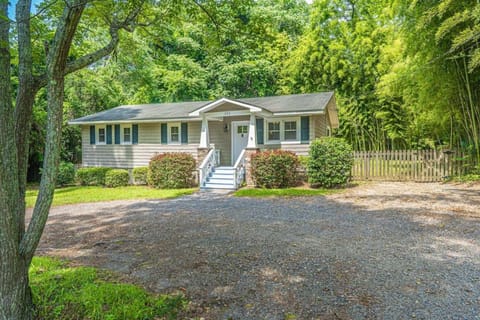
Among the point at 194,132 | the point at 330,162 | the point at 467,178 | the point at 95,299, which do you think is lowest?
the point at 95,299

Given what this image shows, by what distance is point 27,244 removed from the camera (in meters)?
2.68

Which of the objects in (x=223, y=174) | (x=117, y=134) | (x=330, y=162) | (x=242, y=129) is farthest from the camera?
(x=117, y=134)

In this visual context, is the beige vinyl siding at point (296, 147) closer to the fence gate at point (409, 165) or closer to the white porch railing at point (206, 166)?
the fence gate at point (409, 165)

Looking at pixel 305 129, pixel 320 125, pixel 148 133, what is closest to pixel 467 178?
pixel 320 125

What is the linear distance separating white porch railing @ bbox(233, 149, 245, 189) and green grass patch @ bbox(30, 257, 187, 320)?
8.11m

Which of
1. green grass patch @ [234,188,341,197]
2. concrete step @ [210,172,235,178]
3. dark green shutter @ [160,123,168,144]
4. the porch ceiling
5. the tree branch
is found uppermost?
the porch ceiling

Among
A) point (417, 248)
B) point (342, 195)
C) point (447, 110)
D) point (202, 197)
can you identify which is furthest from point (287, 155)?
point (417, 248)

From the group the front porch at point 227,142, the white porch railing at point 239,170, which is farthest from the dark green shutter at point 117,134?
the white porch railing at point 239,170

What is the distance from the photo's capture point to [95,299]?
311cm

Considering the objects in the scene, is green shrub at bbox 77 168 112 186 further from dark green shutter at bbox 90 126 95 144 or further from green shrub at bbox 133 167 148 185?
dark green shutter at bbox 90 126 95 144

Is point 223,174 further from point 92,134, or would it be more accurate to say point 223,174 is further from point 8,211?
point 8,211

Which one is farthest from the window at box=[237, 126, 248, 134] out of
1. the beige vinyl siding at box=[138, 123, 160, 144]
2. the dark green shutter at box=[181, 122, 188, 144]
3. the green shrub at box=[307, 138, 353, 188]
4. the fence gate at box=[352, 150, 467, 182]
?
the fence gate at box=[352, 150, 467, 182]

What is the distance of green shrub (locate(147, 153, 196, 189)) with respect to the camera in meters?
12.5

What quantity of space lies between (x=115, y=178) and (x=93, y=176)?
134 centimetres
